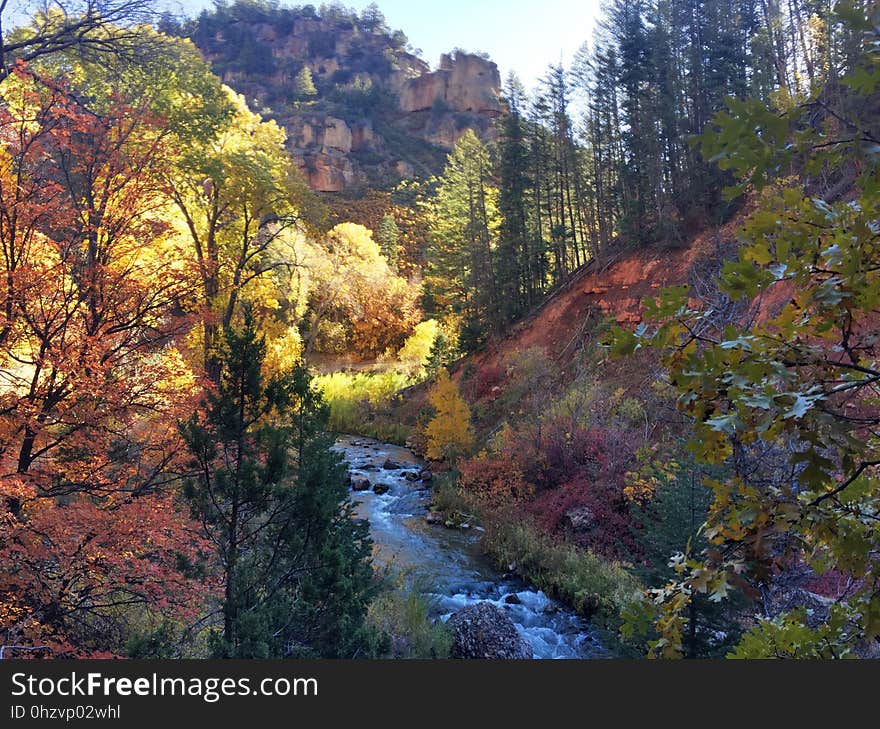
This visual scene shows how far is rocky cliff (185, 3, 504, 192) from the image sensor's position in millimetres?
69562

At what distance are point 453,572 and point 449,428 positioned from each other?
7.12m

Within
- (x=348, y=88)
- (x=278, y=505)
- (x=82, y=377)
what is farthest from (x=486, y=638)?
(x=348, y=88)

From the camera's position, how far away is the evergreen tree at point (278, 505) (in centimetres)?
496

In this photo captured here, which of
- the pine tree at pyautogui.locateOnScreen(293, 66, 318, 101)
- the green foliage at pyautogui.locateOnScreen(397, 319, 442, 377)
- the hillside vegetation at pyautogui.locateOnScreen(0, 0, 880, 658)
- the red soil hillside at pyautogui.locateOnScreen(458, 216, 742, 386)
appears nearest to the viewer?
the hillside vegetation at pyautogui.locateOnScreen(0, 0, 880, 658)

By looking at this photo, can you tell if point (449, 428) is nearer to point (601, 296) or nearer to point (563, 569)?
point (563, 569)

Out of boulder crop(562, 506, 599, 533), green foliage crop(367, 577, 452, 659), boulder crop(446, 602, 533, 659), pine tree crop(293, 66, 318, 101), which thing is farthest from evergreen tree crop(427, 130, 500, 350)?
pine tree crop(293, 66, 318, 101)

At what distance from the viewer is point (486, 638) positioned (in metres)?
7.85

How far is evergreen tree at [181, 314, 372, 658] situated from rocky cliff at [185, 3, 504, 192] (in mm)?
64577

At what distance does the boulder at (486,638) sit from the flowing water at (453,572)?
69 centimetres

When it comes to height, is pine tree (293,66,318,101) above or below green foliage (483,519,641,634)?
above

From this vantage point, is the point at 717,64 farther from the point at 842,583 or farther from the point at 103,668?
the point at 103,668

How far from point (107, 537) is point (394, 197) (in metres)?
62.0

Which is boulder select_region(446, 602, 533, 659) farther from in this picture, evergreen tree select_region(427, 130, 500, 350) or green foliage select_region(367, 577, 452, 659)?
evergreen tree select_region(427, 130, 500, 350)

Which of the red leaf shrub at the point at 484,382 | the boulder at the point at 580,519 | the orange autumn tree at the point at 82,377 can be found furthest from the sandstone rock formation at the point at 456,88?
A: the orange autumn tree at the point at 82,377
